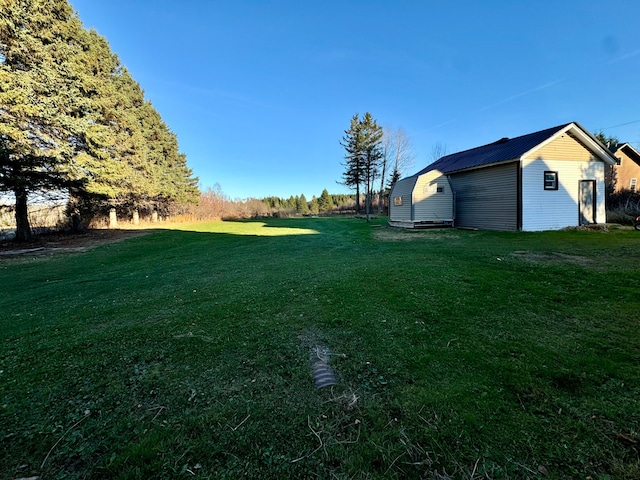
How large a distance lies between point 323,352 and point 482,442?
1.50 meters

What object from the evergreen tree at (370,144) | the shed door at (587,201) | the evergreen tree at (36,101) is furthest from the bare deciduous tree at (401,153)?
the evergreen tree at (36,101)

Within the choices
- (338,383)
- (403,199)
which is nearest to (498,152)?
(403,199)

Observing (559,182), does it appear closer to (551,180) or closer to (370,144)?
(551,180)

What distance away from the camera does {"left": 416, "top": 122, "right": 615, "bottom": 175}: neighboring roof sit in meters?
13.6

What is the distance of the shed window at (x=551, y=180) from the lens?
547 inches

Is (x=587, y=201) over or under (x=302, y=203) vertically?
under

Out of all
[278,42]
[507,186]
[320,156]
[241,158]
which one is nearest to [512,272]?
[507,186]

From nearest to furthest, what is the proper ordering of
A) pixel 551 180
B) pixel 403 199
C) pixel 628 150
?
pixel 551 180 < pixel 403 199 < pixel 628 150

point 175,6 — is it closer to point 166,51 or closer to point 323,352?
point 166,51

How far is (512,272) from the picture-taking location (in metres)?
5.59

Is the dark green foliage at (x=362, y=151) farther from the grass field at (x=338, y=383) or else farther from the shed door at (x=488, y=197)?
the grass field at (x=338, y=383)

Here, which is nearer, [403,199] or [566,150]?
[566,150]

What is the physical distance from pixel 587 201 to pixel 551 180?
258cm

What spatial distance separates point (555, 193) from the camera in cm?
1402
